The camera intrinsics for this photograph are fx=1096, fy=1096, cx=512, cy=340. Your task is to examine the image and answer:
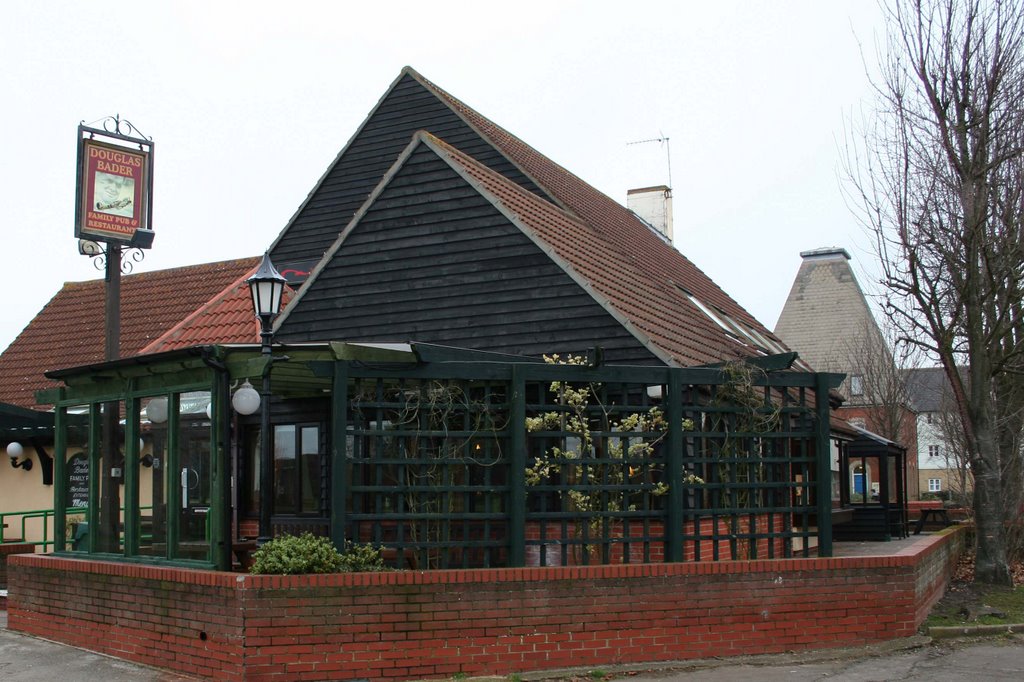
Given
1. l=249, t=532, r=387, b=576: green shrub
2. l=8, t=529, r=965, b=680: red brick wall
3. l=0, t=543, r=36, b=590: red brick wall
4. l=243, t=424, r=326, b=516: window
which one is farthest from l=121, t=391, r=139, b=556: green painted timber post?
l=0, t=543, r=36, b=590: red brick wall

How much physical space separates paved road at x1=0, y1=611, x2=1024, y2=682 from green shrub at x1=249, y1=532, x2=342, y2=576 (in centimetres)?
137

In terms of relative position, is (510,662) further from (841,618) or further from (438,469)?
(841,618)

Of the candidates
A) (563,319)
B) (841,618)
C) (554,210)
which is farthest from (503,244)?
(841,618)

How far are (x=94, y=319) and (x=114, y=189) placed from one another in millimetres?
12508

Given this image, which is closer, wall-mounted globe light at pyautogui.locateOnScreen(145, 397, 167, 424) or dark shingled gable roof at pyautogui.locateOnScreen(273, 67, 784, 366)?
wall-mounted globe light at pyautogui.locateOnScreen(145, 397, 167, 424)

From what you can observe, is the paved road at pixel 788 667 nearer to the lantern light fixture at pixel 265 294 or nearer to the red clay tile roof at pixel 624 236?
the lantern light fixture at pixel 265 294

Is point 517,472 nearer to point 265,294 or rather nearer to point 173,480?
point 265,294

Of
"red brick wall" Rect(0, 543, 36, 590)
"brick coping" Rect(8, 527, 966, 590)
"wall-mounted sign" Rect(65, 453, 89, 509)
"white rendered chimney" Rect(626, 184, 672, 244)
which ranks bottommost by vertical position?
"red brick wall" Rect(0, 543, 36, 590)

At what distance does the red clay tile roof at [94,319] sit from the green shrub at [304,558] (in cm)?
1505

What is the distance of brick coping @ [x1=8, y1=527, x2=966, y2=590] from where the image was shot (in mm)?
9781

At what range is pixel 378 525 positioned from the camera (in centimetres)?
1050

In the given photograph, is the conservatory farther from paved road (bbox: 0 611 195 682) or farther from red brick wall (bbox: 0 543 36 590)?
red brick wall (bbox: 0 543 36 590)

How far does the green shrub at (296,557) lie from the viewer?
32.3 feet

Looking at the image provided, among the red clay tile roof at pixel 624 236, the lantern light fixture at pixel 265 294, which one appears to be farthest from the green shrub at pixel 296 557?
the red clay tile roof at pixel 624 236
